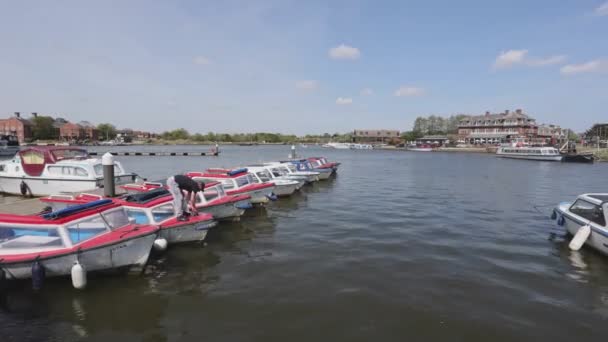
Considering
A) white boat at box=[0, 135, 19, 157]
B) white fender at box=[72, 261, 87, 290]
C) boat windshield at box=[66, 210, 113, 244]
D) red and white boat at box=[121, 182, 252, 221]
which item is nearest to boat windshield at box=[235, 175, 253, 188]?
red and white boat at box=[121, 182, 252, 221]

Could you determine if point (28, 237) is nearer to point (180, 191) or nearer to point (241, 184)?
point (180, 191)

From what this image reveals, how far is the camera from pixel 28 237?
28.5ft

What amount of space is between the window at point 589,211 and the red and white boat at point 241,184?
14442mm

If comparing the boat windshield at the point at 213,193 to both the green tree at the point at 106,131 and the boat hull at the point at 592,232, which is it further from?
the green tree at the point at 106,131

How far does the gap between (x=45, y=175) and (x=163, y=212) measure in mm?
13289

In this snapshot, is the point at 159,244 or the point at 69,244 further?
the point at 159,244

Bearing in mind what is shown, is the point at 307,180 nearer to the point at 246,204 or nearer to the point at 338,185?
the point at 338,185

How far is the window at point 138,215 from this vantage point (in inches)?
453

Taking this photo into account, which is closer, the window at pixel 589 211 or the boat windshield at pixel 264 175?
the window at pixel 589 211

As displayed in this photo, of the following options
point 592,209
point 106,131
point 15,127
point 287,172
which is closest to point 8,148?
point 287,172

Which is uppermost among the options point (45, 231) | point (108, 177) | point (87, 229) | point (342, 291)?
point (108, 177)

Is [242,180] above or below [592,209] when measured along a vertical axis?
above

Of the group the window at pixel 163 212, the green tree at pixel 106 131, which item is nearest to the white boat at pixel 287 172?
the window at pixel 163 212

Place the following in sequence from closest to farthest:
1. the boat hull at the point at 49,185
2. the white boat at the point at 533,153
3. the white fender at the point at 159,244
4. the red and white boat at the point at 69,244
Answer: the red and white boat at the point at 69,244 → the white fender at the point at 159,244 → the boat hull at the point at 49,185 → the white boat at the point at 533,153
